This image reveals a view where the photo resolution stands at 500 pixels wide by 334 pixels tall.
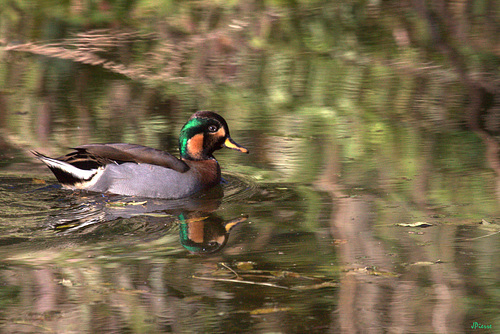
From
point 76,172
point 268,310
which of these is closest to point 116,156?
point 76,172

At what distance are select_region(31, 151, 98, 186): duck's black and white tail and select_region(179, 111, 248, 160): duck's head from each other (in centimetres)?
113

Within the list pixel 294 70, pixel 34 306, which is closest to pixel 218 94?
pixel 294 70

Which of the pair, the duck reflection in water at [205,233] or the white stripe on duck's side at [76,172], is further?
the white stripe on duck's side at [76,172]

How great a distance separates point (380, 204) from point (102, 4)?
503 inches

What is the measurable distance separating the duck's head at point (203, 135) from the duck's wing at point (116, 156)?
2.23 feet

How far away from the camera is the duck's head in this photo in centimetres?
860

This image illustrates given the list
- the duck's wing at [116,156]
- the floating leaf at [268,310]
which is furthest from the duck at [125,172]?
the floating leaf at [268,310]

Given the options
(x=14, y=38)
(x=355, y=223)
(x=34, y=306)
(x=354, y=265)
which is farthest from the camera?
(x=14, y=38)

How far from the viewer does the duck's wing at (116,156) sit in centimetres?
792

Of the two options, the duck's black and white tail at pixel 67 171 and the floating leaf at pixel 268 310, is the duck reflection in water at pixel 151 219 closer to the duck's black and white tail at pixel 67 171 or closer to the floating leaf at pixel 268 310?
the duck's black and white tail at pixel 67 171

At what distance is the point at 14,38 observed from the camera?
16.3 metres

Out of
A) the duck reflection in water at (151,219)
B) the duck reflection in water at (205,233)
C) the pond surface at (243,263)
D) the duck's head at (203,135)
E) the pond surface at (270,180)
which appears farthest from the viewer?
the duck's head at (203,135)

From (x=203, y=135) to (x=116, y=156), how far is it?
1.09 metres

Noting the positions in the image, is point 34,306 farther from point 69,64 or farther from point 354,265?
point 69,64
